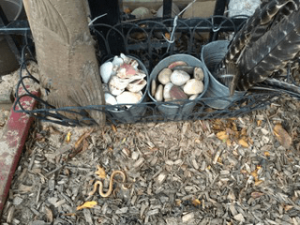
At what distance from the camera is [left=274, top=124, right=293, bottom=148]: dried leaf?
1.27 meters

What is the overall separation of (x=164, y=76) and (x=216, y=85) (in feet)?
0.76

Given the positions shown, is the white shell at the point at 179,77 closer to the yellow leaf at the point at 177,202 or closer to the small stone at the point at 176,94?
the small stone at the point at 176,94

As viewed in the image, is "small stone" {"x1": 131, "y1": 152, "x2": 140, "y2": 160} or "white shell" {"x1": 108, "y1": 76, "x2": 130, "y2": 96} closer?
"white shell" {"x1": 108, "y1": 76, "x2": 130, "y2": 96}

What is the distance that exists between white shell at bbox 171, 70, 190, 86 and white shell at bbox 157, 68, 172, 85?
3 centimetres

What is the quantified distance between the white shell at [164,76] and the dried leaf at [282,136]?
24.1 inches

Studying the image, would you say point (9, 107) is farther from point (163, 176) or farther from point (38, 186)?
point (163, 176)

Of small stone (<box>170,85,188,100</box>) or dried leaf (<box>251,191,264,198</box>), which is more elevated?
small stone (<box>170,85,188,100</box>)

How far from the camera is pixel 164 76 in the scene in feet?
3.83

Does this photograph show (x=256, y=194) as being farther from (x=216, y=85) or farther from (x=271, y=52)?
(x=271, y=52)

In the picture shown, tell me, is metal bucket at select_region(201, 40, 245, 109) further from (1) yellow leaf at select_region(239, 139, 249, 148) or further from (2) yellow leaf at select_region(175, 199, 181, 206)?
(2) yellow leaf at select_region(175, 199, 181, 206)

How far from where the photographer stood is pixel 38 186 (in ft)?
3.80

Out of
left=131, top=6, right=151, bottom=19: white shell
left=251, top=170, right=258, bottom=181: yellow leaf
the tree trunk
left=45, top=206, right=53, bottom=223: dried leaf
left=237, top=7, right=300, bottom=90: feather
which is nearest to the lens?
left=237, top=7, right=300, bottom=90: feather

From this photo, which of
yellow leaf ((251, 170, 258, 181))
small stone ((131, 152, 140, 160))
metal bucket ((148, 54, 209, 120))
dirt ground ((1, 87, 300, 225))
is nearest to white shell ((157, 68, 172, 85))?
metal bucket ((148, 54, 209, 120))

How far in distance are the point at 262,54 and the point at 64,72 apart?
71 cm
